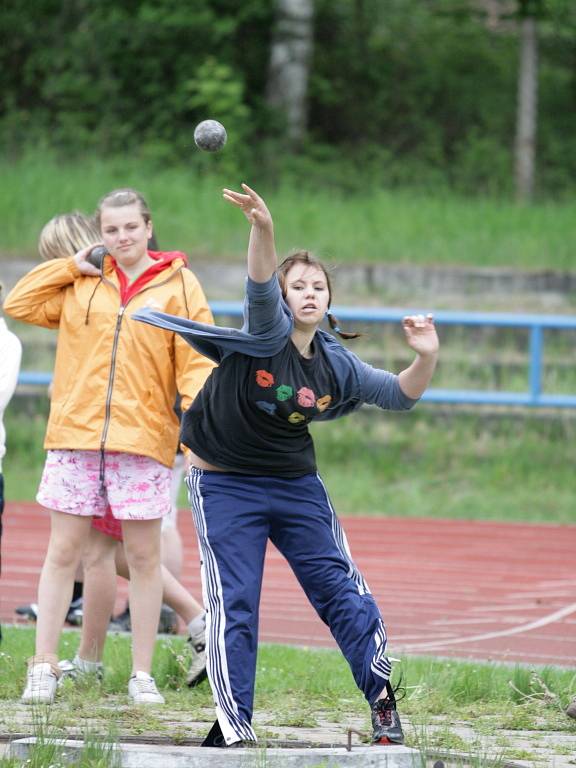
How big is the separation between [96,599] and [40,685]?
52cm

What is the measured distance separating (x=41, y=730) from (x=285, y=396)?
1.25 m

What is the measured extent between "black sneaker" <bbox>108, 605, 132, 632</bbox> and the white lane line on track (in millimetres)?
1344

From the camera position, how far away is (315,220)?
16.4 metres

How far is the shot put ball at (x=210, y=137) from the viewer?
4809 mm

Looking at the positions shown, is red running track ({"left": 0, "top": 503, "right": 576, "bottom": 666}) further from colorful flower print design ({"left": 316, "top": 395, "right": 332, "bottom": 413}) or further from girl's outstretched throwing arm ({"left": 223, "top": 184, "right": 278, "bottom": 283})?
girl's outstretched throwing arm ({"left": 223, "top": 184, "right": 278, "bottom": 283})

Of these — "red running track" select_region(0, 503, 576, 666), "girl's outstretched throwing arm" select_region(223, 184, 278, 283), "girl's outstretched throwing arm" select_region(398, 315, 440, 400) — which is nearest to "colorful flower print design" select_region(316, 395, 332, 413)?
"girl's outstretched throwing arm" select_region(398, 315, 440, 400)

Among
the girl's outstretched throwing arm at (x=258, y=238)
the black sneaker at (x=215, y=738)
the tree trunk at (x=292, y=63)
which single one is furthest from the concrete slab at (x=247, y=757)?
the tree trunk at (x=292, y=63)

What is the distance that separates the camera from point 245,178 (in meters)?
18.8

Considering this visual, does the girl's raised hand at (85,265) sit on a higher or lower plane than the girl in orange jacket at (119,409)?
higher

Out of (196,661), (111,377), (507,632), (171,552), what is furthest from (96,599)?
(507,632)

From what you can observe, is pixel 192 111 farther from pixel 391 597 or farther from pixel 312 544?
pixel 312 544

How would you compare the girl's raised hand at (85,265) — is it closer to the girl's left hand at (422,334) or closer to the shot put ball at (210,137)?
the shot put ball at (210,137)

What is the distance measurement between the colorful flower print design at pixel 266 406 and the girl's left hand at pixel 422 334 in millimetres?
480

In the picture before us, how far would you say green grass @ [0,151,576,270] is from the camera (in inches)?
610
